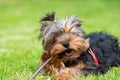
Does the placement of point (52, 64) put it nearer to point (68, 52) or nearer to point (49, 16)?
point (68, 52)

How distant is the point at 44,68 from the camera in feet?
31.2

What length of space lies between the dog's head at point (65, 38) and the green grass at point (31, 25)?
505 millimetres

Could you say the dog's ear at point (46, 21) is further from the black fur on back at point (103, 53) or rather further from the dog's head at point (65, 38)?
the black fur on back at point (103, 53)

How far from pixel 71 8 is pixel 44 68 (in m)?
19.6

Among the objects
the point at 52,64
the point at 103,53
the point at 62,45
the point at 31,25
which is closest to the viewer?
the point at 62,45

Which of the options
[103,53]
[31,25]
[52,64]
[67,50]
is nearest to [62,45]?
[67,50]

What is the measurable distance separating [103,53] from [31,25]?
1158 centimetres

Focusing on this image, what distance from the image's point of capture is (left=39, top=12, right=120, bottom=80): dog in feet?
29.2

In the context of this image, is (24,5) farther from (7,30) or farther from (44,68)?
(44,68)

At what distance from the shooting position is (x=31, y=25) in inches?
861

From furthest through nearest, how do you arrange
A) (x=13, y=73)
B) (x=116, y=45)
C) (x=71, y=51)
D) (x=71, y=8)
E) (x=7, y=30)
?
1. (x=71, y=8)
2. (x=7, y=30)
3. (x=116, y=45)
4. (x=13, y=73)
5. (x=71, y=51)

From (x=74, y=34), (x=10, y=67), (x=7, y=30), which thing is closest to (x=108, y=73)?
(x=74, y=34)

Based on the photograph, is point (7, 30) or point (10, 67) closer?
point (10, 67)

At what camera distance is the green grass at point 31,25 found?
400 inches
